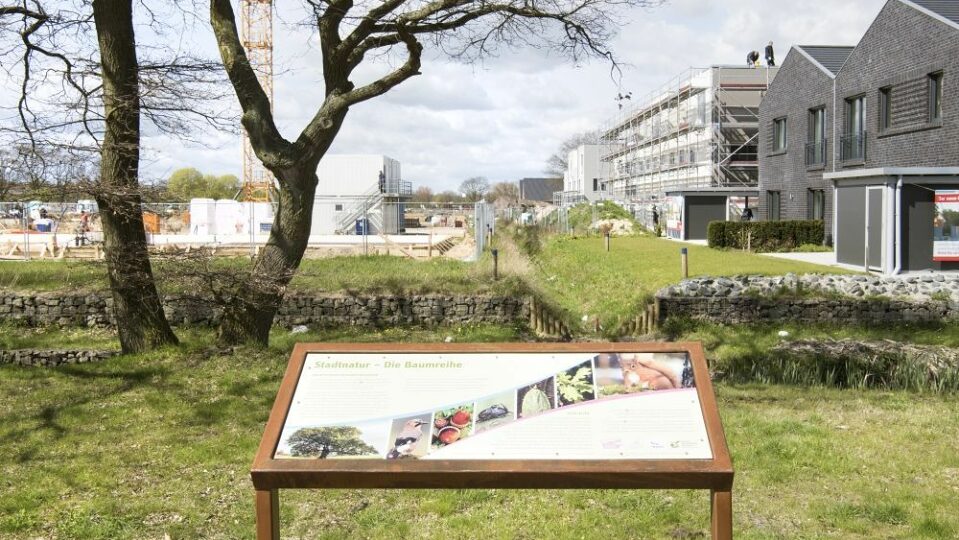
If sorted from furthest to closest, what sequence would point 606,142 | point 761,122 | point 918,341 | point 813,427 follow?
point 606,142 → point 761,122 → point 918,341 → point 813,427

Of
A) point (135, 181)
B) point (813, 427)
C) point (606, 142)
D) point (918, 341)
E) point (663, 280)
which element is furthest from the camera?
point (606, 142)

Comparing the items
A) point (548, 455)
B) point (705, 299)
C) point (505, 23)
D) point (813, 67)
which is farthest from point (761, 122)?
point (548, 455)

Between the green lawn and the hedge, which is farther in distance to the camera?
the hedge

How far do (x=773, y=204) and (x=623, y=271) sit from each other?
56.9 ft

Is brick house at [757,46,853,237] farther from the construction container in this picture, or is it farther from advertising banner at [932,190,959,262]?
the construction container

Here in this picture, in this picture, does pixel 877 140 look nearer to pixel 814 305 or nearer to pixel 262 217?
pixel 814 305

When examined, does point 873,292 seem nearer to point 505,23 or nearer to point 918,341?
point 918,341

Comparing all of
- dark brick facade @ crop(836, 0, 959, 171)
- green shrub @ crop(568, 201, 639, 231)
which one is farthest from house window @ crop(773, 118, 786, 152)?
green shrub @ crop(568, 201, 639, 231)

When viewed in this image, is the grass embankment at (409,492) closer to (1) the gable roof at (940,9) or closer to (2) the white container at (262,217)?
(1) the gable roof at (940,9)

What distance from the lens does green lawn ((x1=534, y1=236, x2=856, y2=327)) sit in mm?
17922

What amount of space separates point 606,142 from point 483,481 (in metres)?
74.5

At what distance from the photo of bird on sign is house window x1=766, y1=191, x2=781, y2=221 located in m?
34.9

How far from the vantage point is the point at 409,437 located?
3939 millimetres

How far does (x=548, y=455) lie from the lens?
3795 millimetres
